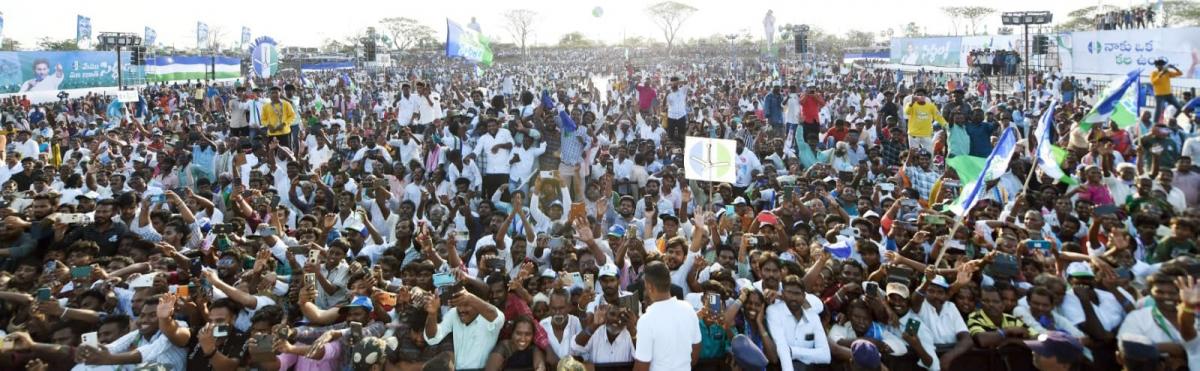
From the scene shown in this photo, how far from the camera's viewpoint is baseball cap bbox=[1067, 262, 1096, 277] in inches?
183

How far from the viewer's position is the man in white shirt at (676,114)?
12413 millimetres

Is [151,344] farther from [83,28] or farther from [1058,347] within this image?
[83,28]

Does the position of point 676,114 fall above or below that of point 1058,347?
above

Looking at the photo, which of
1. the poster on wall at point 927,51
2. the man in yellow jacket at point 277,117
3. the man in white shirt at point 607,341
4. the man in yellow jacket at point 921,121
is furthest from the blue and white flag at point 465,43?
the poster on wall at point 927,51

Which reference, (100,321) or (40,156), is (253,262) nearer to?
(100,321)

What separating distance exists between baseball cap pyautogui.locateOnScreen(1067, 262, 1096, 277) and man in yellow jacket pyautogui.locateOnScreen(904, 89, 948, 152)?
5.88 metres

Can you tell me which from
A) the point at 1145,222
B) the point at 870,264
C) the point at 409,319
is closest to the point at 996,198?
the point at 1145,222

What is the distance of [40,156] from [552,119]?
805 centimetres

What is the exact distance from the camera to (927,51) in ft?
110

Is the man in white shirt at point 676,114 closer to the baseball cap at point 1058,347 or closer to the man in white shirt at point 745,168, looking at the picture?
the man in white shirt at point 745,168


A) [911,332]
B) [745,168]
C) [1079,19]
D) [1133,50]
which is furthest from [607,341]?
[1079,19]

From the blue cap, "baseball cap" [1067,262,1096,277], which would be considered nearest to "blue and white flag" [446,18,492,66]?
the blue cap

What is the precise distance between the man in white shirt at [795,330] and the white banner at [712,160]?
2.63 m

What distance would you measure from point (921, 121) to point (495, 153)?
5.77 meters
